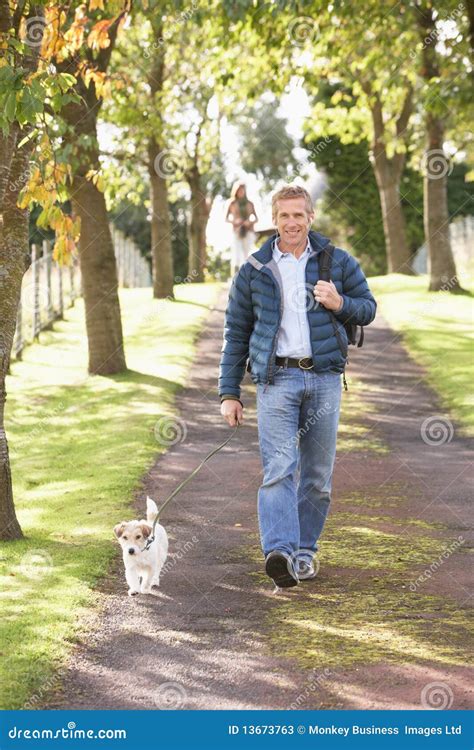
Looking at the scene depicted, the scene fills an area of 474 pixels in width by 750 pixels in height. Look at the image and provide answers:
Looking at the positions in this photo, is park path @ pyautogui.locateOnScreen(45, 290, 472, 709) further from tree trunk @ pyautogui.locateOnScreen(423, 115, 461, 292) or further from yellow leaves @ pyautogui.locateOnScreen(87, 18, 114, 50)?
tree trunk @ pyautogui.locateOnScreen(423, 115, 461, 292)

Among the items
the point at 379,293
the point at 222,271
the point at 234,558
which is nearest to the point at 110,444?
the point at 234,558

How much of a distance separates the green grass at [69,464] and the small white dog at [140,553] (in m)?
0.29

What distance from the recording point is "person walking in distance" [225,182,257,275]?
88.6 ft

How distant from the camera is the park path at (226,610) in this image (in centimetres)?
549

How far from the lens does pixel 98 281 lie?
60.2 ft

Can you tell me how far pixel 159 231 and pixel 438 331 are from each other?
31.2 ft

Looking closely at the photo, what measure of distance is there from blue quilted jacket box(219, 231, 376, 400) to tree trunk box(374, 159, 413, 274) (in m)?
25.6

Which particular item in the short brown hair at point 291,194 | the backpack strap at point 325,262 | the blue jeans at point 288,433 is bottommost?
the blue jeans at point 288,433

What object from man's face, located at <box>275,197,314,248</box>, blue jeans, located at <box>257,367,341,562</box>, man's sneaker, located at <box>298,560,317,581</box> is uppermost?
man's face, located at <box>275,197,314,248</box>

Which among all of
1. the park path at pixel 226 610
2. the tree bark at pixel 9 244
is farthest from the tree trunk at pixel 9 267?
the park path at pixel 226 610

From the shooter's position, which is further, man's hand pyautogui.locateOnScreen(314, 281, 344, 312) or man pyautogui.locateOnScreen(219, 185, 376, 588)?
man pyautogui.locateOnScreen(219, 185, 376, 588)

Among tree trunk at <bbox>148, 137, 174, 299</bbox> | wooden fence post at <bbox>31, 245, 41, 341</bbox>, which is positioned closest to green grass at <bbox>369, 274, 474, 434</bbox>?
tree trunk at <bbox>148, 137, 174, 299</bbox>

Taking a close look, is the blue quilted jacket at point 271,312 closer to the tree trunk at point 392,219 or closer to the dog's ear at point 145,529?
the dog's ear at point 145,529

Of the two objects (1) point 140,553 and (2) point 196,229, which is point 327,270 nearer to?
(1) point 140,553
